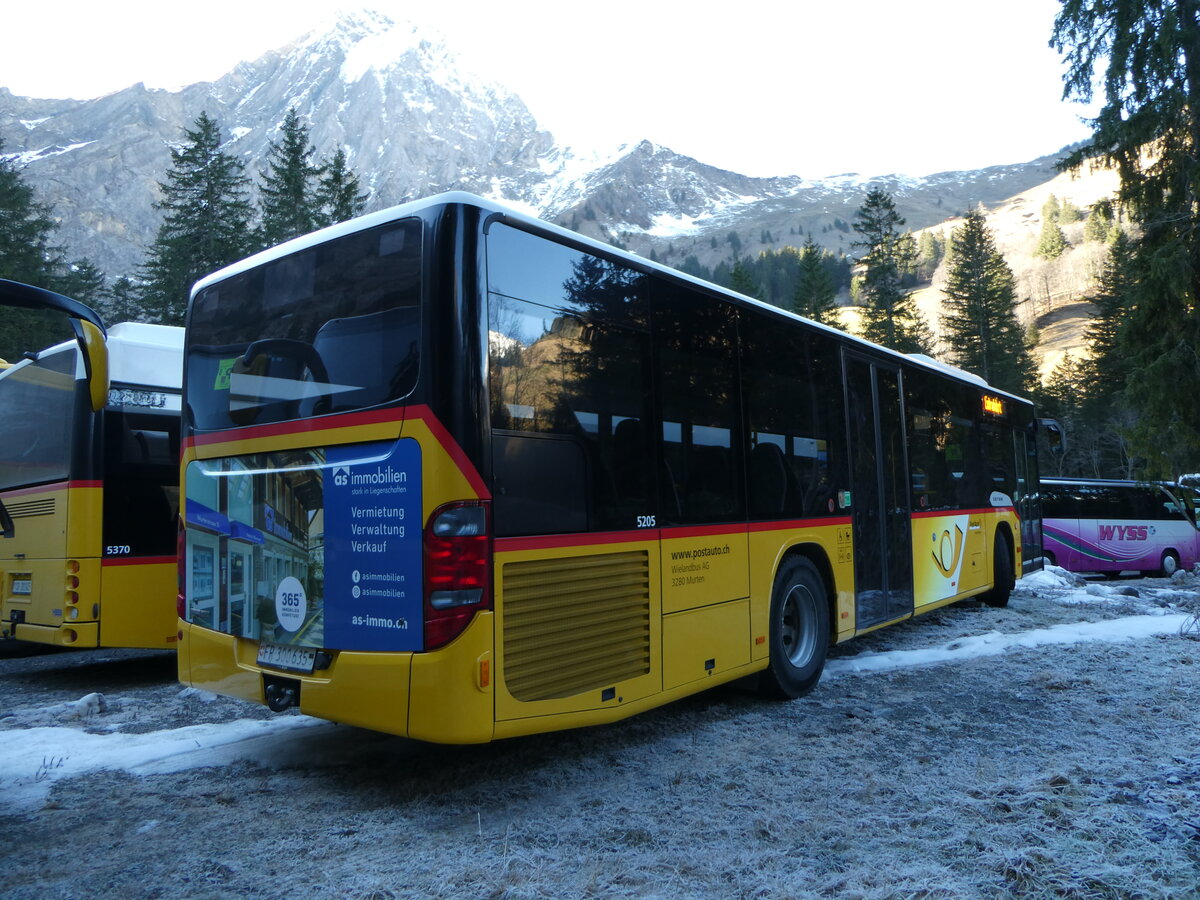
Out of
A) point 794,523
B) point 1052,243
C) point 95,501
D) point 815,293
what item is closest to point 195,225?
point 95,501

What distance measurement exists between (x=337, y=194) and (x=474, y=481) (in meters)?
39.4

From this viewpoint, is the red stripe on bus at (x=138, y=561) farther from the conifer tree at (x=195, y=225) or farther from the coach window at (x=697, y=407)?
the conifer tree at (x=195, y=225)

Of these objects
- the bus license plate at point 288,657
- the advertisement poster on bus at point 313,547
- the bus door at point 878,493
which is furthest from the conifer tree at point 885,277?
the bus license plate at point 288,657

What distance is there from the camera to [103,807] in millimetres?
4312

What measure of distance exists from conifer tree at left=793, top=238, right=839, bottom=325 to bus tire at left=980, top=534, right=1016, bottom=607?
41.6m

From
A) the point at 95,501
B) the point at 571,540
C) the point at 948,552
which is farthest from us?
the point at 948,552

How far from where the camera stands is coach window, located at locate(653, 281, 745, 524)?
17.5ft

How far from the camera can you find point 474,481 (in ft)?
13.2

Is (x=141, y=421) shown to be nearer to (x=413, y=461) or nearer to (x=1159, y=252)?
(x=413, y=461)

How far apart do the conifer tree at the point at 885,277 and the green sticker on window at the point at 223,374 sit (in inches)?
1836

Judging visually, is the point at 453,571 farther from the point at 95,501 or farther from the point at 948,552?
the point at 948,552

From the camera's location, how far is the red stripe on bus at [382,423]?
4012 mm

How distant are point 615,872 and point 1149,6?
2276 cm

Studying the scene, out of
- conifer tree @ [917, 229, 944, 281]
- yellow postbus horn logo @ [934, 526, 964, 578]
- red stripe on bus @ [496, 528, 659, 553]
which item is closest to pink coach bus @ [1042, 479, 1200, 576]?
yellow postbus horn logo @ [934, 526, 964, 578]
